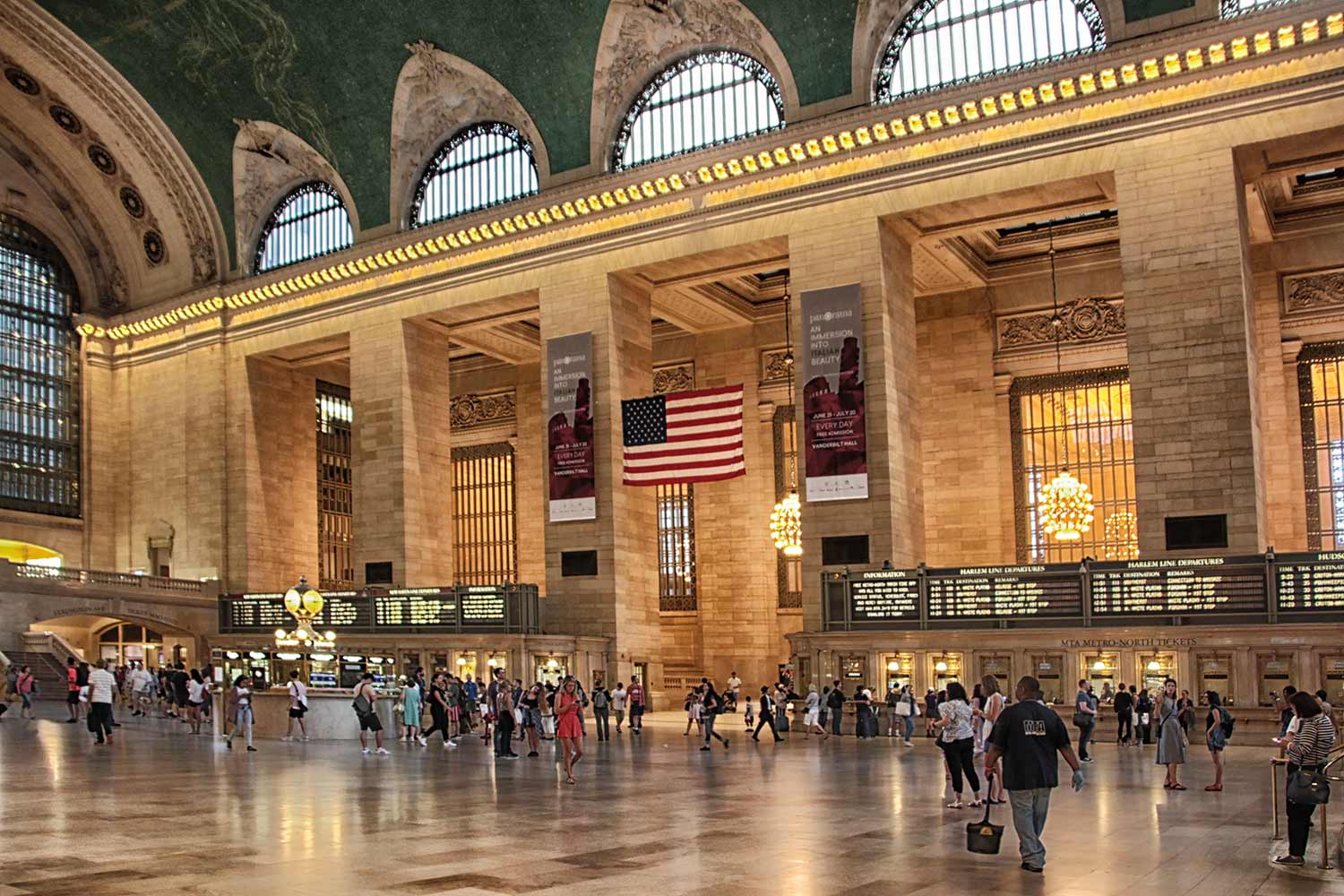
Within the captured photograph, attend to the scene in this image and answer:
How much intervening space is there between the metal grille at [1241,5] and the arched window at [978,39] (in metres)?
2.09

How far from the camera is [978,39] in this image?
84.6 feet

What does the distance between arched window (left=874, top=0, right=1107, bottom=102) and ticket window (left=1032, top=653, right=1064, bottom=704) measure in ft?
35.7

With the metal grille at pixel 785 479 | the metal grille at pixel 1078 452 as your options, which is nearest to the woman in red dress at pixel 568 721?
the metal grille at pixel 1078 452

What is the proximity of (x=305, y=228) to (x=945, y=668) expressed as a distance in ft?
71.9

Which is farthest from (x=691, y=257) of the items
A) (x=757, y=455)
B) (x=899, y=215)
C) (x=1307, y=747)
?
(x=1307, y=747)

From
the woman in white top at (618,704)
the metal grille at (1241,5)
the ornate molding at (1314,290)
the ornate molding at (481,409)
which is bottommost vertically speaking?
the woman in white top at (618,704)

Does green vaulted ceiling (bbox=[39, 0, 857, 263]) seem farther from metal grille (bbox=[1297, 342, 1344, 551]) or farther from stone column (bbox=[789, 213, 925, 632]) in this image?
metal grille (bbox=[1297, 342, 1344, 551])

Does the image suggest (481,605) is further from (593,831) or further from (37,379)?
(593,831)

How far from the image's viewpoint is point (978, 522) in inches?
1264

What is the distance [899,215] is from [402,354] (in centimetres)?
1333

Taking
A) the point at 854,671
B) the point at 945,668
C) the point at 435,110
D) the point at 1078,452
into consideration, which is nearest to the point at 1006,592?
the point at 945,668

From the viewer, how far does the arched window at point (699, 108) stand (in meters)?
28.5

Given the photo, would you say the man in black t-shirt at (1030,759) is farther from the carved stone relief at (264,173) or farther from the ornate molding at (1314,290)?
the carved stone relief at (264,173)

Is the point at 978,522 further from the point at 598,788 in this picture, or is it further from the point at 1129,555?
the point at 598,788
